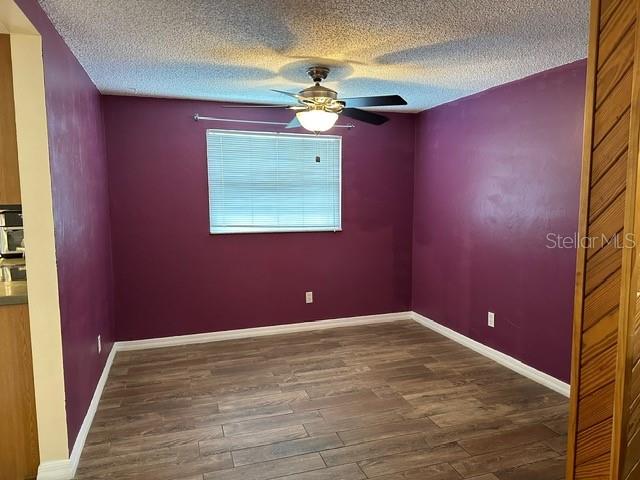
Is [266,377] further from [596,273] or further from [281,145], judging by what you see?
[596,273]

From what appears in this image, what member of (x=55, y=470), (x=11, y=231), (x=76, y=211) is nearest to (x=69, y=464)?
(x=55, y=470)

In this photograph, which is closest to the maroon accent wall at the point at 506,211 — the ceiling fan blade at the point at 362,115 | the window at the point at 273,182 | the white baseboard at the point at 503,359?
the white baseboard at the point at 503,359

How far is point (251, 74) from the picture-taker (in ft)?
10.3

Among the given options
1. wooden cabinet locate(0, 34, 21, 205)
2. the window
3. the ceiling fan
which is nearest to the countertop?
wooden cabinet locate(0, 34, 21, 205)

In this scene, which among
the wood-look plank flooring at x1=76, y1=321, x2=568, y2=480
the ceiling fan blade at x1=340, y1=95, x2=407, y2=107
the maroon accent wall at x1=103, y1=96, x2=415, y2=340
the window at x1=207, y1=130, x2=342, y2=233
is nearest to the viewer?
the wood-look plank flooring at x1=76, y1=321, x2=568, y2=480

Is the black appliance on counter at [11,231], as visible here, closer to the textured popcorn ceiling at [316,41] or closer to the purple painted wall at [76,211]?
the purple painted wall at [76,211]

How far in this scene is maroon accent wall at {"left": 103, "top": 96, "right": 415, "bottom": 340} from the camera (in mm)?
3887

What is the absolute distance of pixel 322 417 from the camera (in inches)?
108

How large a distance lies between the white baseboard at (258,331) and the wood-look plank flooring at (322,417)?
135 millimetres

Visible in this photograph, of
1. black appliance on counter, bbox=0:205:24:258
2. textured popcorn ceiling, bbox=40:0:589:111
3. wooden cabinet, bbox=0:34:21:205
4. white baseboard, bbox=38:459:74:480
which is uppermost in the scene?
textured popcorn ceiling, bbox=40:0:589:111

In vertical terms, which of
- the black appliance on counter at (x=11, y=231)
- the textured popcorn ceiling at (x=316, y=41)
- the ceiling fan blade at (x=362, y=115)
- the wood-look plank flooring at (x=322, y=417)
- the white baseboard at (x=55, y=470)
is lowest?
the wood-look plank flooring at (x=322, y=417)

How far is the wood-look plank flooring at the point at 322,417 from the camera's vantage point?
2.24 meters

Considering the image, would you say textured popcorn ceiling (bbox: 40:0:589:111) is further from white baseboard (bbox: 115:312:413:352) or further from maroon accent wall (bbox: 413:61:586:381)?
white baseboard (bbox: 115:312:413:352)

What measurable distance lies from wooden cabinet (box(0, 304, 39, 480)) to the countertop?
32 millimetres
